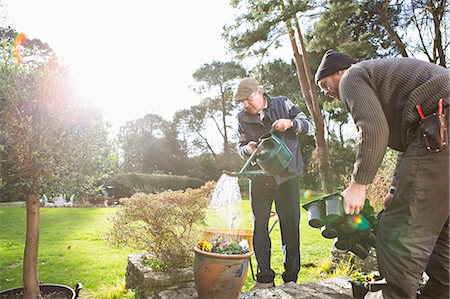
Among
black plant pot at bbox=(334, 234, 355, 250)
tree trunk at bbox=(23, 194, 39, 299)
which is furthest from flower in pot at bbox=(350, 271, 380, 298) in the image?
tree trunk at bbox=(23, 194, 39, 299)

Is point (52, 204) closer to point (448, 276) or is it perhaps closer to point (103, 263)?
point (103, 263)

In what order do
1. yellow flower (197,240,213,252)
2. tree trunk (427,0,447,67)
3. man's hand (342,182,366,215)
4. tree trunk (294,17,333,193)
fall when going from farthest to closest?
tree trunk (294,17,333,193) → tree trunk (427,0,447,67) → yellow flower (197,240,213,252) → man's hand (342,182,366,215)

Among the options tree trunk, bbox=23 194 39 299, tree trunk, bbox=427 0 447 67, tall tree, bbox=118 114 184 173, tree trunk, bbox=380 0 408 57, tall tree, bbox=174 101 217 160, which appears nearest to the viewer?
tree trunk, bbox=23 194 39 299

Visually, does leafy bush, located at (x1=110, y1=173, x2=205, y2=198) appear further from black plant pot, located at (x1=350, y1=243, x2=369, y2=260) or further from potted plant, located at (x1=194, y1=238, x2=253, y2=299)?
black plant pot, located at (x1=350, y1=243, x2=369, y2=260)

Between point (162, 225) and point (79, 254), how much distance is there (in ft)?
7.78

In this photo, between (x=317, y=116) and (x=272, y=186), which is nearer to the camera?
(x=272, y=186)

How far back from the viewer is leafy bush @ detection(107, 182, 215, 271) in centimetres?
293

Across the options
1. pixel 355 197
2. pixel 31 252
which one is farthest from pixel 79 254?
pixel 355 197

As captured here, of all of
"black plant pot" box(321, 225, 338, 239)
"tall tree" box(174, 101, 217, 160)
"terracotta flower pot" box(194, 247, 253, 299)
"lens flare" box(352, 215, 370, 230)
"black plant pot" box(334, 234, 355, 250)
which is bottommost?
"terracotta flower pot" box(194, 247, 253, 299)

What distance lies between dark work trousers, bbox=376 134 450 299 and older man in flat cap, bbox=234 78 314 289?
1.22 m

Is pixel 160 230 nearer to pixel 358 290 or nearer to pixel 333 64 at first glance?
pixel 358 290

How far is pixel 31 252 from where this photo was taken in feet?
8.98

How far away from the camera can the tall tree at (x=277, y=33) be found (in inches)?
372

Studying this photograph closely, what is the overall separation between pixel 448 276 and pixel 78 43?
11.5 ft
